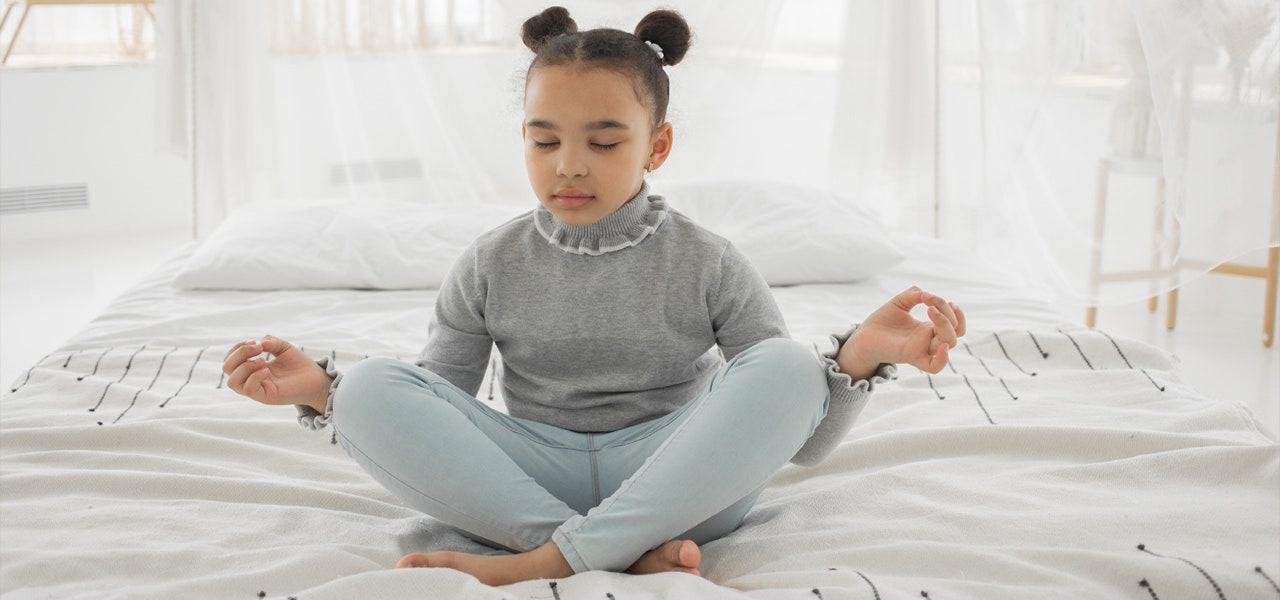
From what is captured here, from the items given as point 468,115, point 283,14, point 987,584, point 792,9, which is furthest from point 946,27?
point 987,584

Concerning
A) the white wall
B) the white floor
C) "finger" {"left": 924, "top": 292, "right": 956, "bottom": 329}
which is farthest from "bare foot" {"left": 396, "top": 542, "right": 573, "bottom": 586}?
the white wall

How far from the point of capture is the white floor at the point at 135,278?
9.21 ft

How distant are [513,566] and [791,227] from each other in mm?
1326

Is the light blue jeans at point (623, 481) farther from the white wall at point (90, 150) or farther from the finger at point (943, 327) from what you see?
the white wall at point (90, 150)

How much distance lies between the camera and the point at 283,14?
303 centimetres

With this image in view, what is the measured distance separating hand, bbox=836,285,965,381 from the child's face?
0.31m

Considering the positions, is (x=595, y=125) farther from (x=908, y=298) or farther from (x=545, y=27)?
(x=908, y=298)

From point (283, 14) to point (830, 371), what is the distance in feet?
7.16

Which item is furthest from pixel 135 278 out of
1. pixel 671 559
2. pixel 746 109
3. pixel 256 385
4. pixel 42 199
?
pixel 671 559

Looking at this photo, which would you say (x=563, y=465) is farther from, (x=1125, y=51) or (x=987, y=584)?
(x=1125, y=51)

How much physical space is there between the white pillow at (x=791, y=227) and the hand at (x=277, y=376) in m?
1.09

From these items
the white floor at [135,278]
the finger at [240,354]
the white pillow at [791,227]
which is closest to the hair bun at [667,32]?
the finger at [240,354]

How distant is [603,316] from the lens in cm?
139

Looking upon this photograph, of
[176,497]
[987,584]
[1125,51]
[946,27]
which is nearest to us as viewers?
[987,584]
